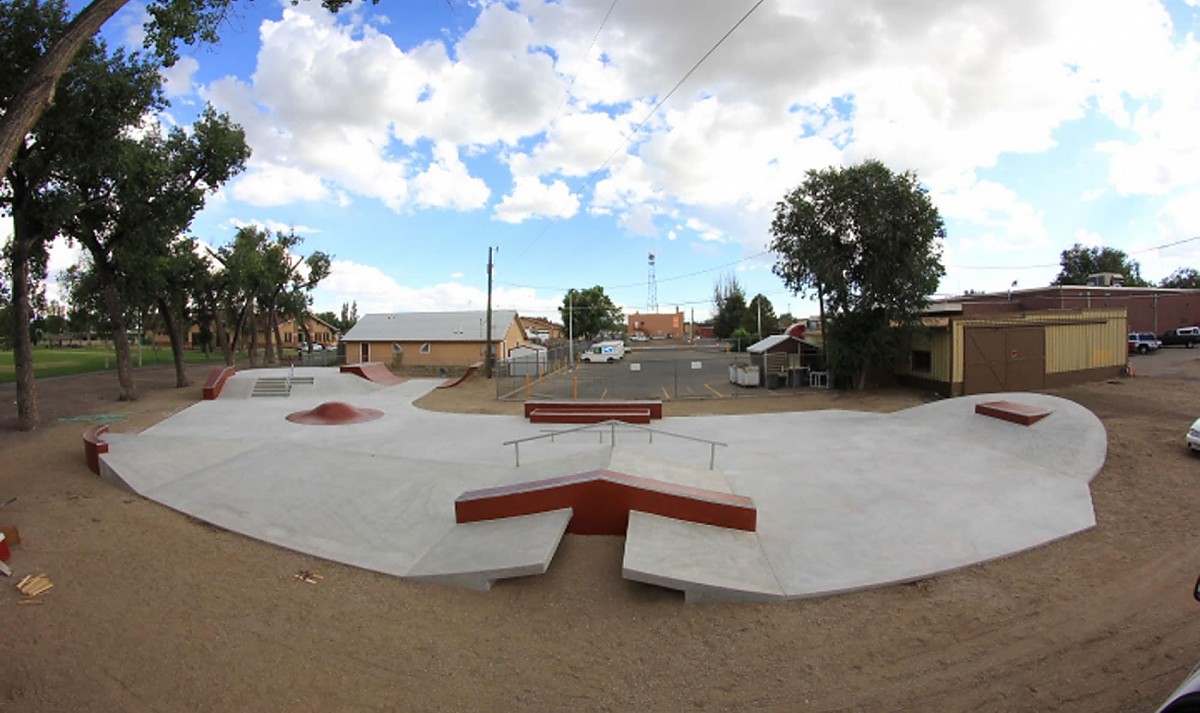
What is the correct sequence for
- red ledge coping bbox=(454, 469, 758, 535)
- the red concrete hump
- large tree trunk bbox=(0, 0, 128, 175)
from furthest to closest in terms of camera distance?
the red concrete hump < red ledge coping bbox=(454, 469, 758, 535) < large tree trunk bbox=(0, 0, 128, 175)

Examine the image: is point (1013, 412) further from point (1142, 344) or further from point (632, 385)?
point (1142, 344)

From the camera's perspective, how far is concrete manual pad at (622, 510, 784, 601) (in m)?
5.82

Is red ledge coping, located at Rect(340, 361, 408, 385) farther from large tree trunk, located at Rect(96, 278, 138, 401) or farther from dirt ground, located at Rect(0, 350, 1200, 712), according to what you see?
dirt ground, located at Rect(0, 350, 1200, 712)

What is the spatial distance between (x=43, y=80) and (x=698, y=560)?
921cm

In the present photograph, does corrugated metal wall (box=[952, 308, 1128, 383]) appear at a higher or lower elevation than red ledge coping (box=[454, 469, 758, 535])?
higher

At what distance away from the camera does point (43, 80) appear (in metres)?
5.73

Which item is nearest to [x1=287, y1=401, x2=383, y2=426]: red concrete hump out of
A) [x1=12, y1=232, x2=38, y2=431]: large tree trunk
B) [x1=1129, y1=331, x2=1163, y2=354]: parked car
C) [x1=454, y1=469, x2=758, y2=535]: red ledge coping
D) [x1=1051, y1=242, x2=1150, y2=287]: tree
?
[x1=12, y1=232, x2=38, y2=431]: large tree trunk

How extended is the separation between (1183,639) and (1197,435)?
336 inches

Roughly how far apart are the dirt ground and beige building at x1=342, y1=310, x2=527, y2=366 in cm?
3307

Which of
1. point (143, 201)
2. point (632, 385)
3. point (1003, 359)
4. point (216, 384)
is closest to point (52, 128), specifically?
point (143, 201)

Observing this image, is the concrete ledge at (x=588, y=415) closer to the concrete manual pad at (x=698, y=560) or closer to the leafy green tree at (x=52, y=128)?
the concrete manual pad at (x=698, y=560)

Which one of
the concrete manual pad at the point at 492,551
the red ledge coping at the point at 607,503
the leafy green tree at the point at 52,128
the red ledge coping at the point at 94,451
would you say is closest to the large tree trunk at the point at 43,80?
the concrete manual pad at the point at 492,551

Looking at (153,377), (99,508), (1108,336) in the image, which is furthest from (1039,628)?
(153,377)

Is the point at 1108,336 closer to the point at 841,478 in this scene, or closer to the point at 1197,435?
the point at 1197,435
